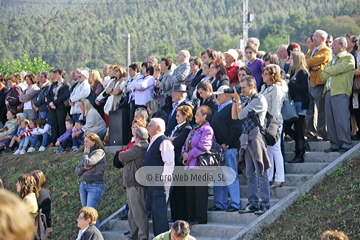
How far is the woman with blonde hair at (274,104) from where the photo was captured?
29.4 ft

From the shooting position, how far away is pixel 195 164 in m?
8.82

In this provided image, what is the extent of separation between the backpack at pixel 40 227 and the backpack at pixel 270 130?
3.68m

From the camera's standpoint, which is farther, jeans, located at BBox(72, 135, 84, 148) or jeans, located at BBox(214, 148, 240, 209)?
jeans, located at BBox(72, 135, 84, 148)

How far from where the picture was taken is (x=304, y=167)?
9.57 metres

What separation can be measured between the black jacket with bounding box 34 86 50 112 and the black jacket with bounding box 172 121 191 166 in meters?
6.03

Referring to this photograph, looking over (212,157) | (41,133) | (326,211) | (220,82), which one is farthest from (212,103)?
(41,133)

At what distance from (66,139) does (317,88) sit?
6068mm

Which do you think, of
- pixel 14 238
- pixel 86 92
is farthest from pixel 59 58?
pixel 14 238

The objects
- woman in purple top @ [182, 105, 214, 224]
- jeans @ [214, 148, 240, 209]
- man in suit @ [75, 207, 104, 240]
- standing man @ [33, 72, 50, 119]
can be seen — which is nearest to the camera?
man in suit @ [75, 207, 104, 240]

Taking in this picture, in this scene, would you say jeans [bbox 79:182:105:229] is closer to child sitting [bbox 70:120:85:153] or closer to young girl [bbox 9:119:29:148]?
child sitting [bbox 70:120:85:153]

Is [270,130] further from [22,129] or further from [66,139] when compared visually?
[22,129]

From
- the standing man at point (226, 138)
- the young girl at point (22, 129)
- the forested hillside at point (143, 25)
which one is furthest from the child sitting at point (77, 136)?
the forested hillside at point (143, 25)

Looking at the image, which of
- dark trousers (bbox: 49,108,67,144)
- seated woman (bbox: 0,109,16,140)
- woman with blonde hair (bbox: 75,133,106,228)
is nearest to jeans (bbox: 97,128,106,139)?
dark trousers (bbox: 49,108,67,144)

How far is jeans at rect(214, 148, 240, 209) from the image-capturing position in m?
8.89
